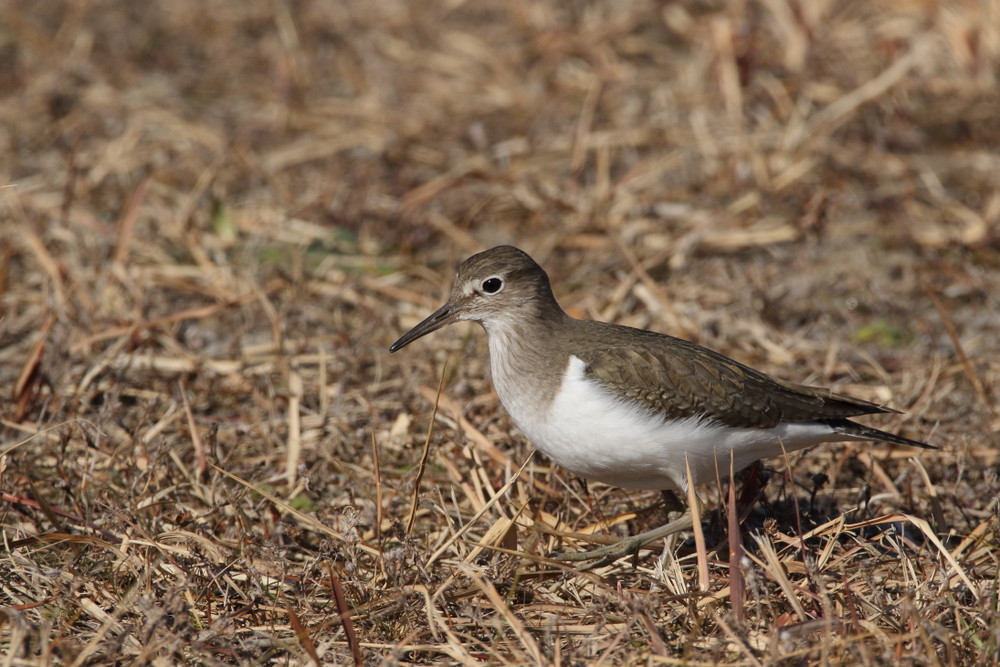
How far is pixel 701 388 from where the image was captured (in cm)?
473

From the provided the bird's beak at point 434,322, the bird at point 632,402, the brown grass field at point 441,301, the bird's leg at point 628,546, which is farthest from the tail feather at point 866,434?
the bird's beak at point 434,322

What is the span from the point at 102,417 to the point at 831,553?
3417mm

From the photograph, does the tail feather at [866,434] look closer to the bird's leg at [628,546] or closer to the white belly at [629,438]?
the white belly at [629,438]

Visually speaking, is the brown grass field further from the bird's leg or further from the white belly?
the white belly

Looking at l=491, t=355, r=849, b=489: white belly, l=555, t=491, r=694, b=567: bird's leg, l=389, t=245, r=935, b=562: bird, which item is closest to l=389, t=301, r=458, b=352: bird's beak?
l=389, t=245, r=935, b=562: bird

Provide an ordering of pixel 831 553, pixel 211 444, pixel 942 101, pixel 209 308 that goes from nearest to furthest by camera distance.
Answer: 1. pixel 831 553
2. pixel 211 444
3. pixel 209 308
4. pixel 942 101

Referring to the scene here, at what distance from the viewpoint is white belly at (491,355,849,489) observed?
4.49 meters

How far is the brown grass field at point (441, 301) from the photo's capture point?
420cm

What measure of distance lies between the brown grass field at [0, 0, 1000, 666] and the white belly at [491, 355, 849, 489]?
24 centimetres

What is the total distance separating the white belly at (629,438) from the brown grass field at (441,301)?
238 mm

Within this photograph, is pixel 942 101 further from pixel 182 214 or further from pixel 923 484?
pixel 182 214

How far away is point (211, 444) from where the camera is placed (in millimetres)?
5094

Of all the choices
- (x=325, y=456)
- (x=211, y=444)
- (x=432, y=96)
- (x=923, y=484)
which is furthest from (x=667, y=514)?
(x=432, y=96)

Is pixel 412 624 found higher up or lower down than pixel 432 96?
lower down
